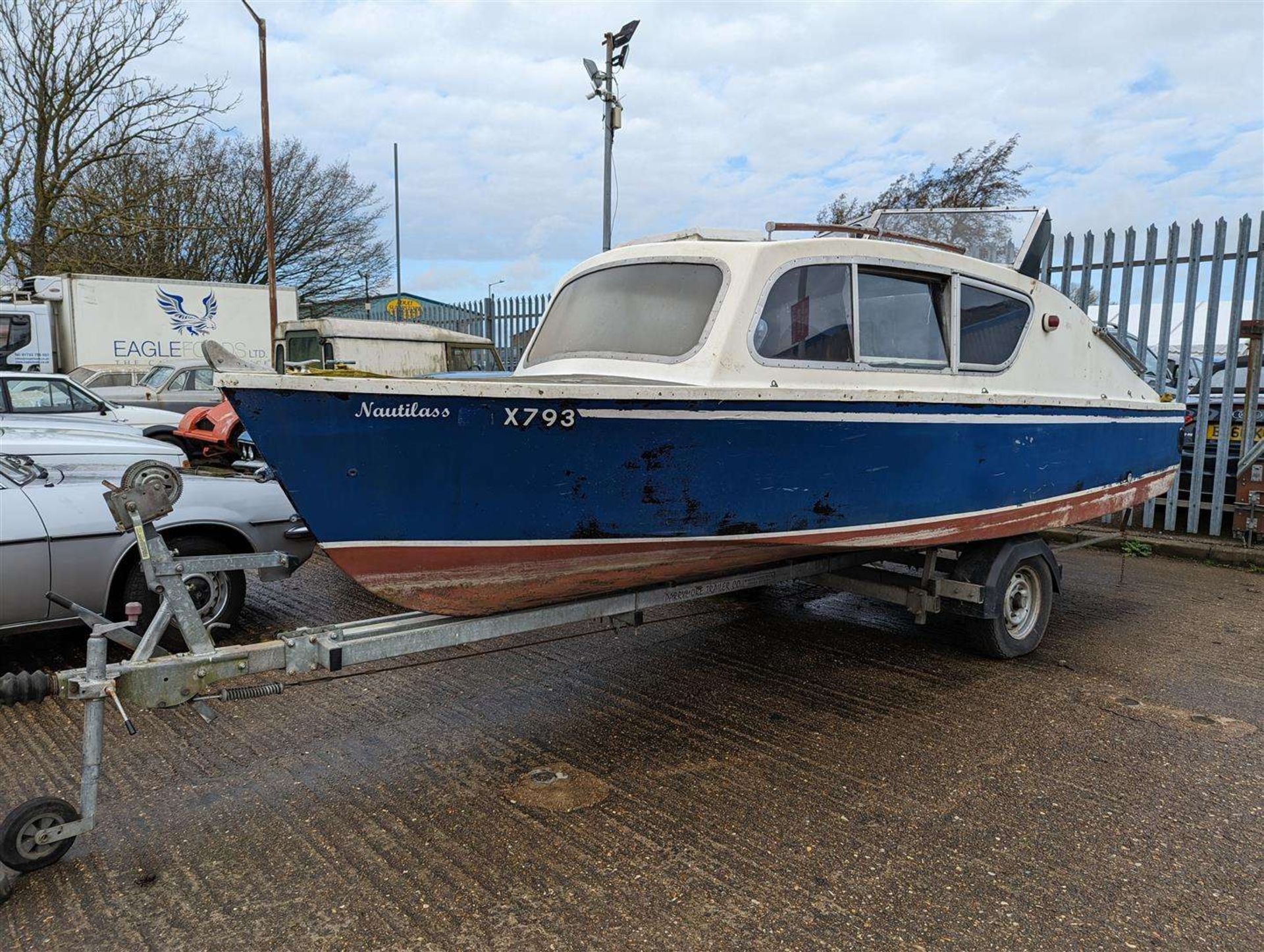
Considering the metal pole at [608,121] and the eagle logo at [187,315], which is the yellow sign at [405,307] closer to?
the eagle logo at [187,315]

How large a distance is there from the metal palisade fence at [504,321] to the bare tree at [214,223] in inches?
278

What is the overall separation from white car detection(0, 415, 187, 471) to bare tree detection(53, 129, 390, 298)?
14312 millimetres

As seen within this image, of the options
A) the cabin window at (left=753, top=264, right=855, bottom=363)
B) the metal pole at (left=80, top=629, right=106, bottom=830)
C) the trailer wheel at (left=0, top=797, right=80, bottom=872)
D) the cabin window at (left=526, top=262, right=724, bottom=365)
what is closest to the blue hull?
the cabin window at (left=753, top=264, right=855, bottom=363)

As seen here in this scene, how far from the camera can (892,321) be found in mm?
4496

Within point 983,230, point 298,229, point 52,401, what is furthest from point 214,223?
point 983,230

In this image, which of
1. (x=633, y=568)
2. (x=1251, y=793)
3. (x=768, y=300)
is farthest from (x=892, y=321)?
(x=1251, y=793)

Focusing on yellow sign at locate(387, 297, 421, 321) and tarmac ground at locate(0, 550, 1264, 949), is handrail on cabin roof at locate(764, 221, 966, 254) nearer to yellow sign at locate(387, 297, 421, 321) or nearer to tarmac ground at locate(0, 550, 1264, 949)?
tarmac ground at locate(0, 550, 1264, 949)

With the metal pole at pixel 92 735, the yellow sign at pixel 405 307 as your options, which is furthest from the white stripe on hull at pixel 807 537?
the yellow sign at pixel 405 307

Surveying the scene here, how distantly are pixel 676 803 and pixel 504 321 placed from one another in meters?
14.0

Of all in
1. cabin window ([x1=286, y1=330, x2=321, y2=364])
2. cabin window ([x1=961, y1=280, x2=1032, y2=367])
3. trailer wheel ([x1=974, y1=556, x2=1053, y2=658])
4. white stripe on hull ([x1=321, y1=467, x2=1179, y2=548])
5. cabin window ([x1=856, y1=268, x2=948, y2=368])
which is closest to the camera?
white stripe on hull ([x1=321, y1=467, x2=1179, y2=548])

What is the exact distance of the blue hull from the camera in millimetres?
3168

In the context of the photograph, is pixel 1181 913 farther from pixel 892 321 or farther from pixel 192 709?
pixel 192 709

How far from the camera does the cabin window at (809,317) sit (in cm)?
404

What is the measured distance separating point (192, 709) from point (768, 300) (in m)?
3.43
